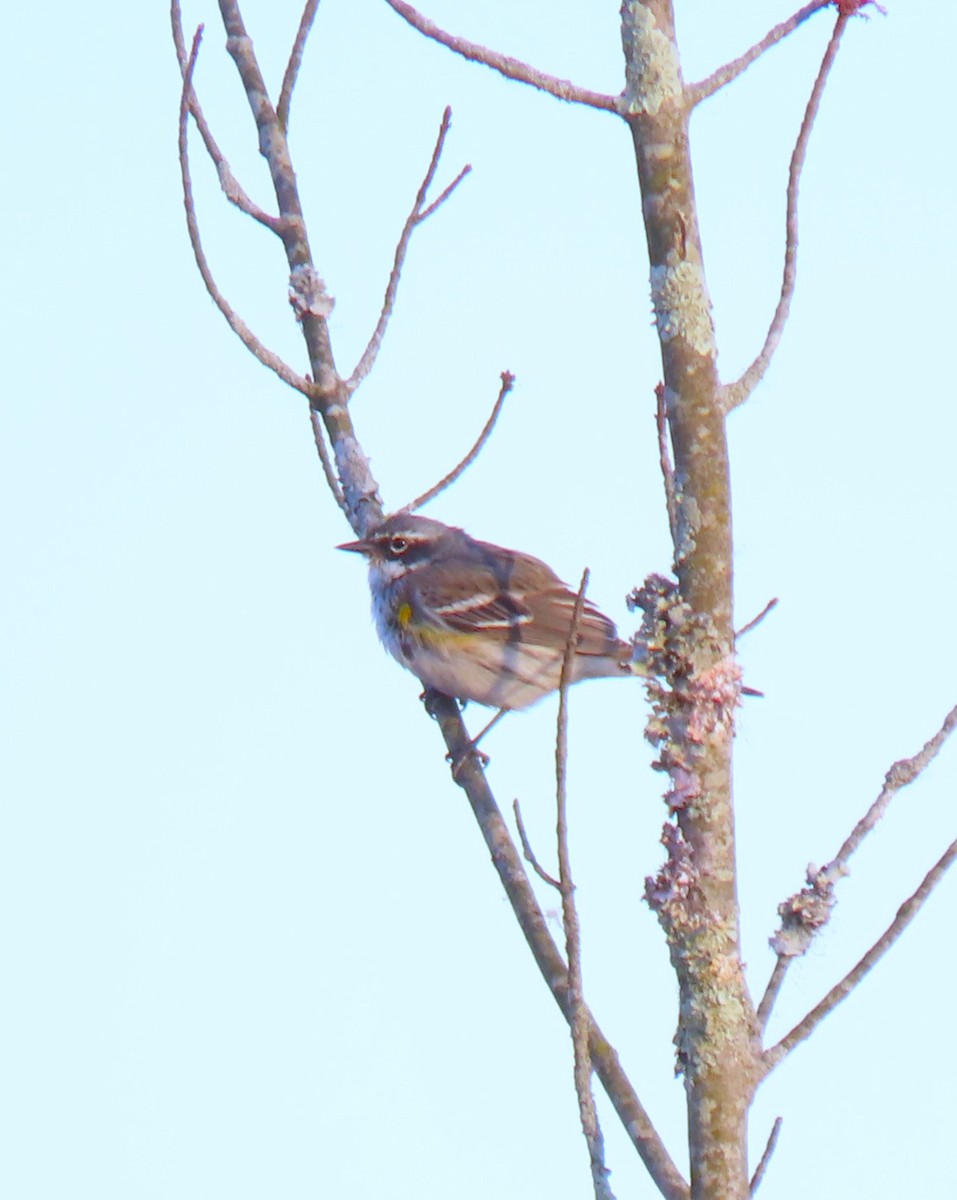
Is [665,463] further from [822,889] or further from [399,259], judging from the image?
[399,259]

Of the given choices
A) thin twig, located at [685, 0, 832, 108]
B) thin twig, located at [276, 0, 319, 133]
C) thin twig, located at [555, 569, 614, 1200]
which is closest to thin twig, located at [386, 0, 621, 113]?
thin twig, located at [685, 0, 832, 108]

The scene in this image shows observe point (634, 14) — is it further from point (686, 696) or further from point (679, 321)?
point (686, 696)

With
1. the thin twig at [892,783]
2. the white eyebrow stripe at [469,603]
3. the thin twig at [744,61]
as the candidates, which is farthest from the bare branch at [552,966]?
the white eyebrow stripe at [469,603]

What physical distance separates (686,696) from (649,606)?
0.22 m

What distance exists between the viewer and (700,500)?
3.47 meters

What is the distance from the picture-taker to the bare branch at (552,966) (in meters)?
3.55

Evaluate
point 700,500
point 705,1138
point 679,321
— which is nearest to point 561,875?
point 705,1138

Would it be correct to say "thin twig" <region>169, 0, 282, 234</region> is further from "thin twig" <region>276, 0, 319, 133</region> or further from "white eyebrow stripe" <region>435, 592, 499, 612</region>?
"white eyebrow stripe" <region>435, 592, 499, 612</region>

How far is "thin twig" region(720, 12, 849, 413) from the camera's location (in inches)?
143

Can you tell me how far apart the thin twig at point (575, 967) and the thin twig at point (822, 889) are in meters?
0.48

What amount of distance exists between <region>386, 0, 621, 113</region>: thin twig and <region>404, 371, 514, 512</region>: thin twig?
2691mm

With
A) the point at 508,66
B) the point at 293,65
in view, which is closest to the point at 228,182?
the point at 293,65

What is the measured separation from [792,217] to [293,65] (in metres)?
2.94

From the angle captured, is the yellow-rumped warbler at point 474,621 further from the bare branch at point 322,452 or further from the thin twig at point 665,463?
the thin twig at point 665,463
